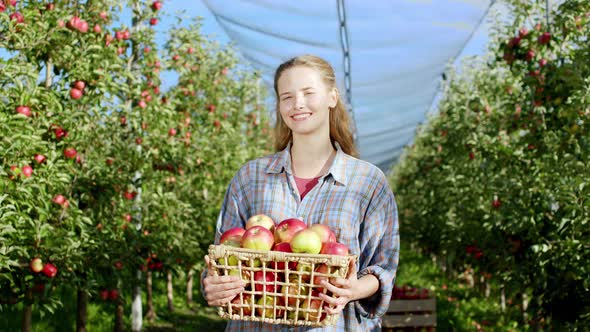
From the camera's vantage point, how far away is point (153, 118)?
5934 mm

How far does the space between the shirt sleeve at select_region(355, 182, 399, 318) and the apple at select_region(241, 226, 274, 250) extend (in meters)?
0.35

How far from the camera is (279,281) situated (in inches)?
68.4

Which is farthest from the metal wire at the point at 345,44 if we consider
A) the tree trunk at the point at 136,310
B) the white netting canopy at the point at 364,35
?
the tree trunk at the point at 136,310

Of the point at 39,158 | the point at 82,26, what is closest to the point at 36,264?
the point at 39,158

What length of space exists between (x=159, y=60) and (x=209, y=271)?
4638 millimetres

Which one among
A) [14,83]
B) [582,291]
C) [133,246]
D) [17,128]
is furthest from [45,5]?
[582,291]

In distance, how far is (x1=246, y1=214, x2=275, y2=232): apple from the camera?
1.98 metres

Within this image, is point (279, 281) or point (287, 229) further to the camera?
point (287, 229)

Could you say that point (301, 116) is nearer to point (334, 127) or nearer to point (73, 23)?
point (334, 127)

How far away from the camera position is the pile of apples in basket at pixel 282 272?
5.60 ft

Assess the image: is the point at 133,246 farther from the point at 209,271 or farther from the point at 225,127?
the point at 209,271

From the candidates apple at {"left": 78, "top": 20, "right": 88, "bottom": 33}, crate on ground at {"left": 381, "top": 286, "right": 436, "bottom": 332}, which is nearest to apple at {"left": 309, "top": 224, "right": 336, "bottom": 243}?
apple at {"left": 78, "top": 20, "right": 88, "bottom": 33}

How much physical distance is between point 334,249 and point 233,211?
0.47 m

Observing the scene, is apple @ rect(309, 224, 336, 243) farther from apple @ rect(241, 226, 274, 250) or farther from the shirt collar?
the shirt collar
